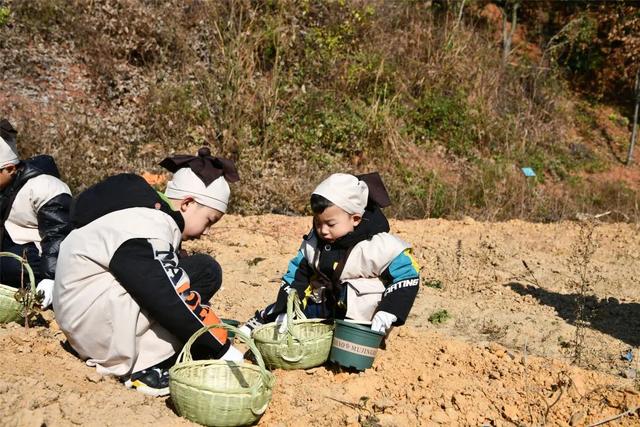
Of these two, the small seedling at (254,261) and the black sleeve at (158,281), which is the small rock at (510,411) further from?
the small seedling at (254,261)

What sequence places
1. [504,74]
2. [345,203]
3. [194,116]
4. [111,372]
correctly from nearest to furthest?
[111,372] → [345,203] → [194,116] → [504,74]

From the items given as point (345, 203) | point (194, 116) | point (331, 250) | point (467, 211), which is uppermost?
point (345, 203)

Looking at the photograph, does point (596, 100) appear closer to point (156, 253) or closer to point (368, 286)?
point (368, 286)

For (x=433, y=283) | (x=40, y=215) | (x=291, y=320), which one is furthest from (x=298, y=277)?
(x=433, y=283)

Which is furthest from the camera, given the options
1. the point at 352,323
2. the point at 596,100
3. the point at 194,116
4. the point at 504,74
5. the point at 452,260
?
the point at 596,100

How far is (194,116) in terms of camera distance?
9.81 m

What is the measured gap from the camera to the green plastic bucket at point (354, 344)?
3.77 metres

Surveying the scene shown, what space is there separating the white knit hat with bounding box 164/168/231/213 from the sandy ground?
3.12 ft

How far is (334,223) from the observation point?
4.05 m

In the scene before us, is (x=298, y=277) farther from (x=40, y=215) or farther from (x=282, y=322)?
(x=40, y=215)

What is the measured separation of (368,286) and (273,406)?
94 cm

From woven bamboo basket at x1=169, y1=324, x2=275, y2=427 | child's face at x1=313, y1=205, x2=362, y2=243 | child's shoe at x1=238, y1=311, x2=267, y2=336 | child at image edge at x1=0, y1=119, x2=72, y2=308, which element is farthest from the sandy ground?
child at image edge at x1=0, y1=119, x2=72, y2=308

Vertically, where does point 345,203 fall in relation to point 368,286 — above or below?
above

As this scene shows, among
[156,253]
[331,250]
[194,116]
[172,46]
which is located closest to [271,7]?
[172,46]
